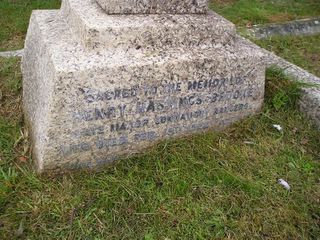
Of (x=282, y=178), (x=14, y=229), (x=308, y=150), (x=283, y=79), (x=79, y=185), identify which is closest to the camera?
(x=14, y=229)

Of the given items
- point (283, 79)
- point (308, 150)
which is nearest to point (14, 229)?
point (308, 150)

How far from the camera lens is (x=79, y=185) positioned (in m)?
2.28

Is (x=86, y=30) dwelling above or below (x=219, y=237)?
above

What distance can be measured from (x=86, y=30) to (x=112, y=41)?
160 millimetres

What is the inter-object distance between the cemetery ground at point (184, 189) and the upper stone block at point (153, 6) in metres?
0.84

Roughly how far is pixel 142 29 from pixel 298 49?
2.69 meters

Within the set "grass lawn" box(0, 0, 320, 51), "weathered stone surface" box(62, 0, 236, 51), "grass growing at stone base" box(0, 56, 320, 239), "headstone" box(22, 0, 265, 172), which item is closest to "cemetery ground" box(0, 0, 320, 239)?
"grass growing at stone base" box(0, 56, 320, 239)

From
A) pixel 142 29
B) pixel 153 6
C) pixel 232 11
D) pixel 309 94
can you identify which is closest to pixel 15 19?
pixel 232 11

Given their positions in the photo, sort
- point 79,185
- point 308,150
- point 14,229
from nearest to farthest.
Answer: point 14,229
point 79,185
point 308,150

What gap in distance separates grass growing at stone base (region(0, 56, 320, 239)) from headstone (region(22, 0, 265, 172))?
133 millimetres

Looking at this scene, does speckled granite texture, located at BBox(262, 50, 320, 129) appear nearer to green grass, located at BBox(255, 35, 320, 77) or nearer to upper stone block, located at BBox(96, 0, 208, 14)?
upper stone block, located at BBox(96, 0, 208, 14)

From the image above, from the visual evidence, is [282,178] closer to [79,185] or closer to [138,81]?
[138,81]

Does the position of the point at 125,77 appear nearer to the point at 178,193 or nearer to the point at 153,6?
the point at 153,6

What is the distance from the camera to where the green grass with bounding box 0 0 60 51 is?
186 inches
